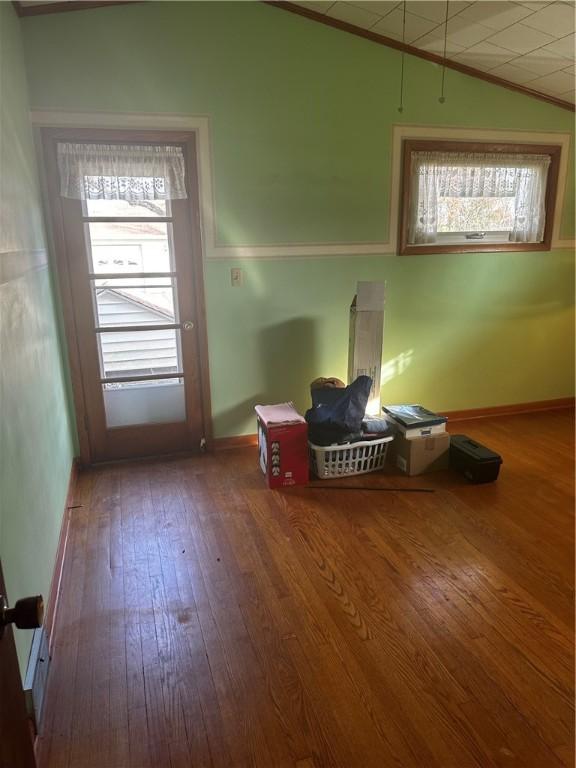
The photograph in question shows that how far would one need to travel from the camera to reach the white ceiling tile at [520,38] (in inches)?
110

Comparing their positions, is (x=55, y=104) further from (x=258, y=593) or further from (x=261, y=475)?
(x=258, y=593)

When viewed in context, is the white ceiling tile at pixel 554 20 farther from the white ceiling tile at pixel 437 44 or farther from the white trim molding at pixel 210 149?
the white trim molding at pixel 210 149

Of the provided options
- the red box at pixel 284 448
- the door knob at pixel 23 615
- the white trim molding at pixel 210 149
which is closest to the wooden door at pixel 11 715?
the door knob at pixel 23 615

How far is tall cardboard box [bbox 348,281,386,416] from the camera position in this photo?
121 inches

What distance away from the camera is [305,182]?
323 centimetres

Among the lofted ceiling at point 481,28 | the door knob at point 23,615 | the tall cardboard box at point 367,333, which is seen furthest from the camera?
the tall cardboard box at point 367,333

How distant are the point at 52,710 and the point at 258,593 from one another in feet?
2.65

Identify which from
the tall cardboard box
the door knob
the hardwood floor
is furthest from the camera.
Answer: the tall cardboard box

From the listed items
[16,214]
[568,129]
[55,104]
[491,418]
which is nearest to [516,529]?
[491,418]

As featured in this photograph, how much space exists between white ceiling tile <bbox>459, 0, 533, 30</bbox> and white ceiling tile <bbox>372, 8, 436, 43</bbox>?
246 millimetres

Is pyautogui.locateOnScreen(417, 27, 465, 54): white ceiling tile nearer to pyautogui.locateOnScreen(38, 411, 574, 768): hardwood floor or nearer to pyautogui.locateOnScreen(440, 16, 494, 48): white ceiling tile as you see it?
pyautogui.locateOnScreen(440, 16, 494, 48): white ceiling tile

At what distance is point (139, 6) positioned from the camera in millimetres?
2762

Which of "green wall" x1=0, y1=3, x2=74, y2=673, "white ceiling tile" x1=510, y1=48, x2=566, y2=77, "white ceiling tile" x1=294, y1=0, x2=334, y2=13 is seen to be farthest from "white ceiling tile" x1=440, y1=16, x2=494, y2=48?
"green wall" x1=0, y1=3, x2=74, y2=673

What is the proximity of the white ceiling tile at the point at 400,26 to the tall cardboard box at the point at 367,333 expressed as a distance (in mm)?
1507
